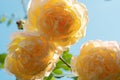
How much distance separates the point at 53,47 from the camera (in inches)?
38.4

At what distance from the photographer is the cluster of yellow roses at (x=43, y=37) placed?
97 cm

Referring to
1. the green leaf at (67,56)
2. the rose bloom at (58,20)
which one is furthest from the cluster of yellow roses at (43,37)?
the green leaf at (67,56)

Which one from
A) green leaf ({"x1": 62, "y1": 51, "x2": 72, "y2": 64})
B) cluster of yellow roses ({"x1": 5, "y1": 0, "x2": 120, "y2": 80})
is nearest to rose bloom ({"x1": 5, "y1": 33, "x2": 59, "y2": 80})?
cluster of yellow roses ({"x1": 5, "y1": 0, "x2": 120, "y2": 80})

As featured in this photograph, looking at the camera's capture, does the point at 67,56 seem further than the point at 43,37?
Yes

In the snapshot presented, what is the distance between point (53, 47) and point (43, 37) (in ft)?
0.12

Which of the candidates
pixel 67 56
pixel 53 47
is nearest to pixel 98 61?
pixel 53 47

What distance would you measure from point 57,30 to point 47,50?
6 centimetres

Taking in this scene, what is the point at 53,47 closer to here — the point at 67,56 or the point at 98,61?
the point at 98,61

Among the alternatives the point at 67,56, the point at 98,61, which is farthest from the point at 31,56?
the point at 67,56

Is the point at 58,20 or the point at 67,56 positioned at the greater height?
the point at 58,20

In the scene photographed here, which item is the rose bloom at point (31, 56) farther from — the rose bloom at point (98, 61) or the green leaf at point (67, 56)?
the green leaf at point (67, 56)

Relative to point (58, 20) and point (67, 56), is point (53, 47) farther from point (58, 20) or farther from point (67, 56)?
point (67, 56)

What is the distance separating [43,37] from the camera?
3.19 feet

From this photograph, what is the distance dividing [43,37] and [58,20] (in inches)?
2.4
